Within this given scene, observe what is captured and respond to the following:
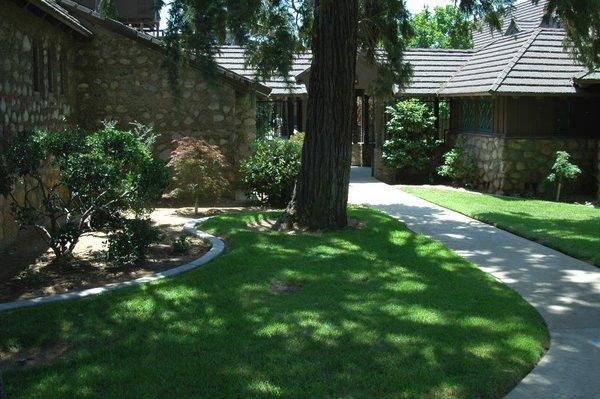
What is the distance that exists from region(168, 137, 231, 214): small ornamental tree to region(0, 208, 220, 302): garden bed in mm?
3325

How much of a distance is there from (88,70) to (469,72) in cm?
1164

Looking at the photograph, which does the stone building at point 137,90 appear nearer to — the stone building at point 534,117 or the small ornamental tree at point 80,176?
the small ornamental tree at point 80,176

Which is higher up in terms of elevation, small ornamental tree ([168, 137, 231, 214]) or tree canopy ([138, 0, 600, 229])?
tree canopy ([138, 0, 600, 229])

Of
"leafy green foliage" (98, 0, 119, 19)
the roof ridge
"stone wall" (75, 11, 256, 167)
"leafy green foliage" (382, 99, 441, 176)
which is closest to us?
"leafy green foliage" (98, 0, 119, 19)

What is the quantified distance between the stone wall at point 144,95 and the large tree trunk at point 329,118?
14.0 feet

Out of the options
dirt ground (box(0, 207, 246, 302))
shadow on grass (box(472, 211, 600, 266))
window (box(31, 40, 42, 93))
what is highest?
window (box(31, 40, 42, 93))

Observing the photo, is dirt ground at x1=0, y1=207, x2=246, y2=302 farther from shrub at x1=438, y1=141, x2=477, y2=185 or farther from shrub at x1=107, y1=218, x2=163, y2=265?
shrub at x1=438, y1=141, x2=477, y2=185

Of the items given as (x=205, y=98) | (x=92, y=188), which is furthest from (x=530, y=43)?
(x=92, y=188)

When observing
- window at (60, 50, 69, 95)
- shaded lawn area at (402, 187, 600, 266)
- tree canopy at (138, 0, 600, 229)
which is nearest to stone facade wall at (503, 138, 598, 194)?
shaded lawn area at (402, 187, 600, 266)

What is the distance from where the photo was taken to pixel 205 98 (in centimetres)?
1462

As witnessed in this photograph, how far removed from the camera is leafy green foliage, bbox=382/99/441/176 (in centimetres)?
1992

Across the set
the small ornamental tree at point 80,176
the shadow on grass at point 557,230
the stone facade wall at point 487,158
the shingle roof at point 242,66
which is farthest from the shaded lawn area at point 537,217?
the small ornamental tree at point 80,176

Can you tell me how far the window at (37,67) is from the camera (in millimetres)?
11023

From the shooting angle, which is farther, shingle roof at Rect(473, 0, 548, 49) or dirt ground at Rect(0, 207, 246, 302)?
shingle roof at Rect(473, 0, 548, 49)
